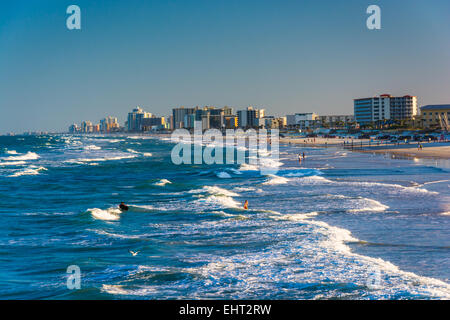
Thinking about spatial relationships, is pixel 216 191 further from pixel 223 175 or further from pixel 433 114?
pixel 433 114

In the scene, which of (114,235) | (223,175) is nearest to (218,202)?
(114,235)

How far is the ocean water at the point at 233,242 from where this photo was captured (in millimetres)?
11734

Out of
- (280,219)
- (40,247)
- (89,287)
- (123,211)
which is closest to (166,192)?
(123,211)

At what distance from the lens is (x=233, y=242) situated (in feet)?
53.6

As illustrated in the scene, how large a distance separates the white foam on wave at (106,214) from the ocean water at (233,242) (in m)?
0.09

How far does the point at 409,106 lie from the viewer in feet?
578

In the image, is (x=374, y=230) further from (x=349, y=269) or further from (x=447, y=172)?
(x=447, y=172)

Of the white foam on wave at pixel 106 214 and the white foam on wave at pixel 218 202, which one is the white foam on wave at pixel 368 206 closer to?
the white foam on wave at pixel 218 202

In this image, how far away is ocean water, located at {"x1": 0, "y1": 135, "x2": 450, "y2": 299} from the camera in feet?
38.5

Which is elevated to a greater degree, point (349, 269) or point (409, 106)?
point (409, 106)

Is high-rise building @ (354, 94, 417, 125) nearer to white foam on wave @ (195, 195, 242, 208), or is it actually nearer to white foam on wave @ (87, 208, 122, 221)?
white foam on wave @ (195, 195, 242, 208)

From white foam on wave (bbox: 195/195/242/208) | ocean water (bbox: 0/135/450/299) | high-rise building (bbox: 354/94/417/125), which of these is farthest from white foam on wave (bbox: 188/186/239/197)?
high-rise building (bbox: 354/94/417/125)
